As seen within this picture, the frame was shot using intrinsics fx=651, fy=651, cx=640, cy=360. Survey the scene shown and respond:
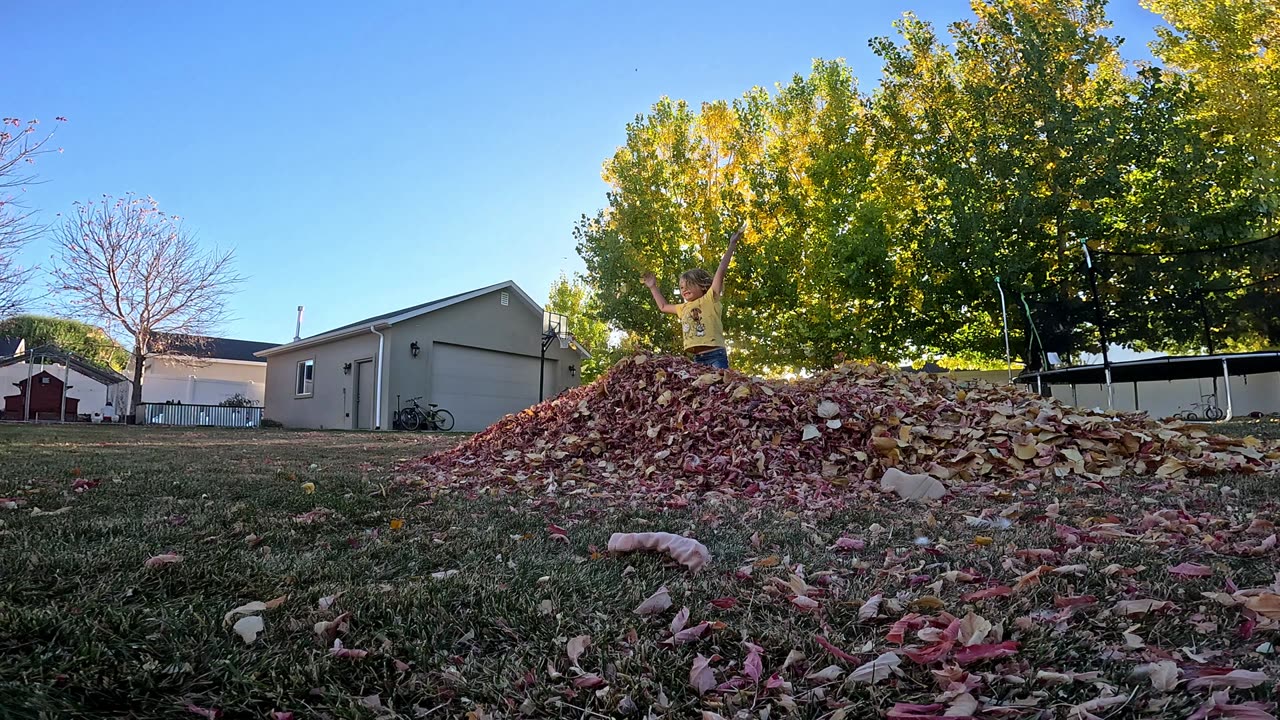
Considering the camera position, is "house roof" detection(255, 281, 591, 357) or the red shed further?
the red shed

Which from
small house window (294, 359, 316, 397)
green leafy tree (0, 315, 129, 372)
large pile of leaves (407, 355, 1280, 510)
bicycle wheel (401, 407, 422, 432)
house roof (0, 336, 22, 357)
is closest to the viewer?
large pile of leaves (407, 355, 1280, 510)

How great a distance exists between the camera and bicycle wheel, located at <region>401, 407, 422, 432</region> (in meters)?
13.3

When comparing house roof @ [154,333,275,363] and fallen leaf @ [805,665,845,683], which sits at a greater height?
house roof @ [154,333,275,363]

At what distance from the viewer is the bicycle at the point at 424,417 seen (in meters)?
13.3

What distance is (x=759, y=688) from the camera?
101 cm

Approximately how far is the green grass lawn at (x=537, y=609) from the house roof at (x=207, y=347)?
17737 millimetres

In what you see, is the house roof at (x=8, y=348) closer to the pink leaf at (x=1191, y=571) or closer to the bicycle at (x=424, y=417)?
the bicycle at (x=424, y=417)

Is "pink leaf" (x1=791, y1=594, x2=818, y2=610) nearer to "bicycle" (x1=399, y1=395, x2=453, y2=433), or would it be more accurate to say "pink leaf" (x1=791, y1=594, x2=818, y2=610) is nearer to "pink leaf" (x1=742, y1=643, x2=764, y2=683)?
"pink leaf" (x1=742, y1=643, x2=764, y2=683)

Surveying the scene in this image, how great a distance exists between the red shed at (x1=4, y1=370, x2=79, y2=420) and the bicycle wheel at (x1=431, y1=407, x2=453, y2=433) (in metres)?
17.8

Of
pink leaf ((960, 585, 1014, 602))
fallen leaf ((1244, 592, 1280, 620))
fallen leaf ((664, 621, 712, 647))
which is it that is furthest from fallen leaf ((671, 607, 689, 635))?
fallen leaf ((1244, 592, 1280, 620))

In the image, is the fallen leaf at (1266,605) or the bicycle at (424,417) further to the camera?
the bicycle at (424,417)

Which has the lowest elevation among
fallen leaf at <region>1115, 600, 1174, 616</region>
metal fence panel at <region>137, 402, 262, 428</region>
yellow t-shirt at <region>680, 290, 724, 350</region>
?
metal fence panel at <region>137, 402, 262, 428</region>

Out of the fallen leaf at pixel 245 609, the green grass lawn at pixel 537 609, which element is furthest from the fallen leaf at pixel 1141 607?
the fallen leaf at pixel 245 609

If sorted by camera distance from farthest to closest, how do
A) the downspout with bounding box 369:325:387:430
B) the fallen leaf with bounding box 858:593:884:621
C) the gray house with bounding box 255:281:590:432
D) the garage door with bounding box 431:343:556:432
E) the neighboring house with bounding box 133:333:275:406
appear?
the neighboring house with bounding box 133:333:275:406 < the garage door with bounding box 431:343:556:432 < the gray house with bounding box 255:281:590:432 < the downspout with bounding box 369:325:387:430 < the fallen leaf with bounding box 858:593:884:621
